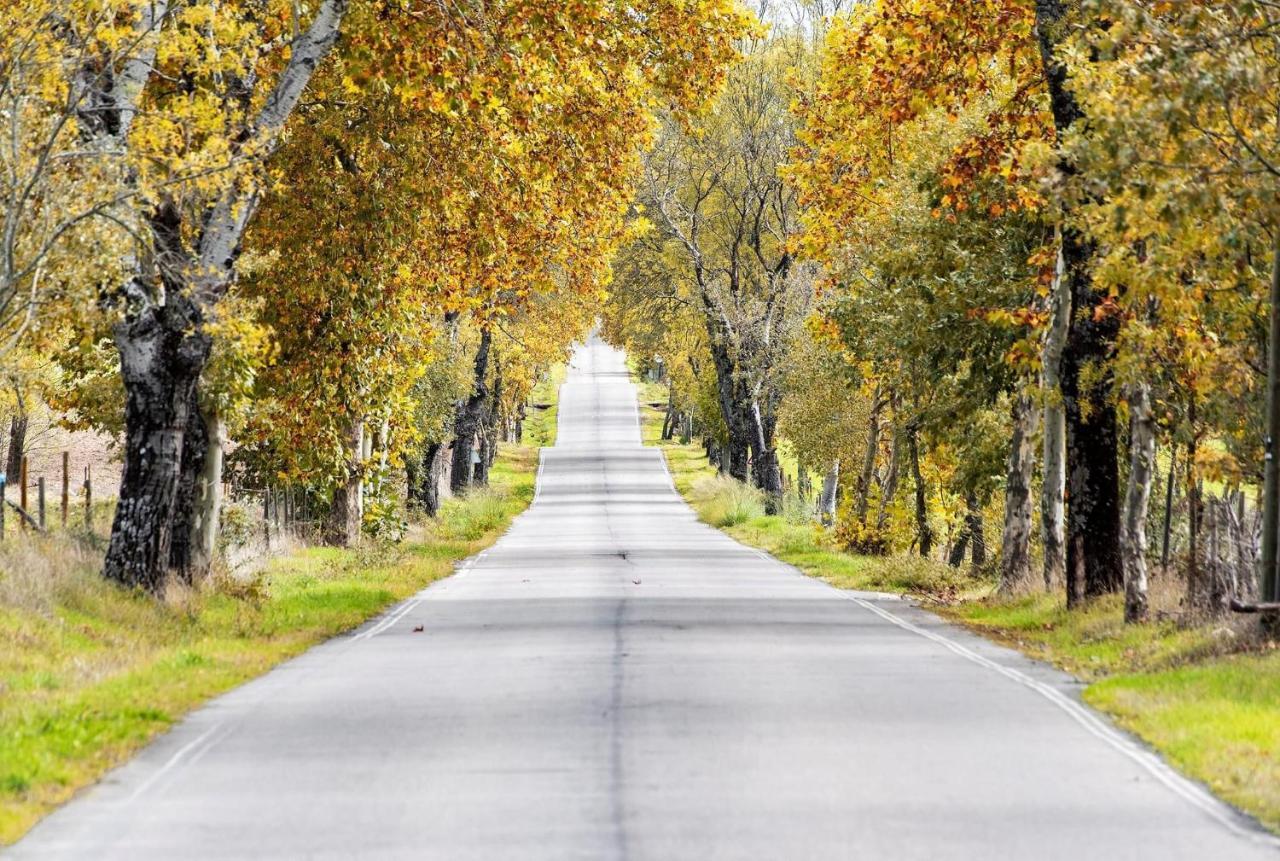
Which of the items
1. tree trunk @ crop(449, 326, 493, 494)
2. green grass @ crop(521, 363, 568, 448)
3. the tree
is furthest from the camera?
green grass @ crop(521, 363, 568, 448)

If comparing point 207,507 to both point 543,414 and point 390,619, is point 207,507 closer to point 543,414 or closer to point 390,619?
point 390,619

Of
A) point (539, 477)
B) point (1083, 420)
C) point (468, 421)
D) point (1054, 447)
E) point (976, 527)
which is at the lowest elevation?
point (976, 527)

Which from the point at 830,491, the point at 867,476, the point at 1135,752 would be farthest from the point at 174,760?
the point at 830,491

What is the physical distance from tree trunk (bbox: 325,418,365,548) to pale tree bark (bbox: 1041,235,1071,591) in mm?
15612

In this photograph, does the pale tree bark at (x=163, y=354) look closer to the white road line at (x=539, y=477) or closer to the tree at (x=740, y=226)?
the tree at (x=740, y=226)

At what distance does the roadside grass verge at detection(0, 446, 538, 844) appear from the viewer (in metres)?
12.0

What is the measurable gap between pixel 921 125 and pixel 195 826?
23.7 m

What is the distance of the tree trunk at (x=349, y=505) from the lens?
122 ft

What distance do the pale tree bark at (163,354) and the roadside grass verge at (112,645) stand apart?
2.06 feet

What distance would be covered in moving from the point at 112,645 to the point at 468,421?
47.9m

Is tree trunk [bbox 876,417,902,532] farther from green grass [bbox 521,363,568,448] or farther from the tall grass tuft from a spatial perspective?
green grass [bbox 521,363,568,448]

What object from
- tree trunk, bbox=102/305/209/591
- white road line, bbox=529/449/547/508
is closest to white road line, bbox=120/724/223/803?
tree trunk, bbox=102/305/209/591

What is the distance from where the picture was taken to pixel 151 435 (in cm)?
2147

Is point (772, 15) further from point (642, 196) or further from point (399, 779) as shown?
point (399, 779)
